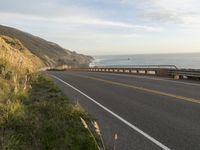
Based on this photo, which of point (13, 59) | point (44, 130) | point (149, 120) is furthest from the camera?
point (13, 59)

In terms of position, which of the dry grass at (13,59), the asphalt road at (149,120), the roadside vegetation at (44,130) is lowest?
the asphalt road at (149,120)

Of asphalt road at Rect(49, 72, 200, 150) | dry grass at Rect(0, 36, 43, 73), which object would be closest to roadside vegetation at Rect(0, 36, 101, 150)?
asphalt road at Rect(49, 72, 200, 150)

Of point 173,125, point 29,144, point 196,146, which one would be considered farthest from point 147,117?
point 29,144

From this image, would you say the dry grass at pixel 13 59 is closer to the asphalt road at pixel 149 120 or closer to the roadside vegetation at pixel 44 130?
the asphalt road at pixel 149 120

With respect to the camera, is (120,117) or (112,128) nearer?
(112,128)

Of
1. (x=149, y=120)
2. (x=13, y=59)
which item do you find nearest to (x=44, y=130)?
(x=149, y=120)

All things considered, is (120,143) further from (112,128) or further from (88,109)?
(88,109)

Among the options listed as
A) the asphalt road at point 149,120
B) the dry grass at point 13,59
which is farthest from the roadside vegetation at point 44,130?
the dry grass at point 13,59

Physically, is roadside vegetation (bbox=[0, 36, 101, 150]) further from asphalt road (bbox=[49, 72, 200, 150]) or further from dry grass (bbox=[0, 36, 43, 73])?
dry grass (bbox=[0, 36, 43, 73])

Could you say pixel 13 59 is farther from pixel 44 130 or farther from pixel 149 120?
pixel 44 130

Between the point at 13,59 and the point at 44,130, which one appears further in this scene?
the point at 13,59

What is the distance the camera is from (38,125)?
A: 999cm

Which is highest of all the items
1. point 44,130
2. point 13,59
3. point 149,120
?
point 13,59

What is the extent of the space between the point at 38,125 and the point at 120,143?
2.07 metres
